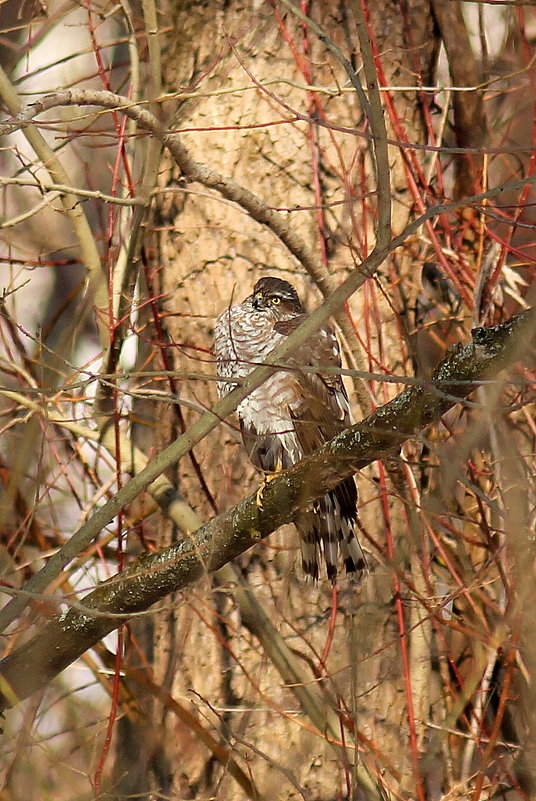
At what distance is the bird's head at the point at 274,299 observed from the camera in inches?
154

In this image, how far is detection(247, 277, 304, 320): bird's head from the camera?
12.8 ft

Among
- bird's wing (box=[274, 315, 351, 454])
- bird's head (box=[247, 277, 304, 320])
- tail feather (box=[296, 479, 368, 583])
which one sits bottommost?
tail feather (box=[296, 479, 368, 583])

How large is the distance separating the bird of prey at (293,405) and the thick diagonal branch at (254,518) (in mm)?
633

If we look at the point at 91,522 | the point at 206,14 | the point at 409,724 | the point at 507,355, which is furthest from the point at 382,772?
the point at 206,14

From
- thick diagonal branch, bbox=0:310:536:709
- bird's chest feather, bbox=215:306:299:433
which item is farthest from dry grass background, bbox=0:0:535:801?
thick diagonal branch, bbox=0:310:536:709

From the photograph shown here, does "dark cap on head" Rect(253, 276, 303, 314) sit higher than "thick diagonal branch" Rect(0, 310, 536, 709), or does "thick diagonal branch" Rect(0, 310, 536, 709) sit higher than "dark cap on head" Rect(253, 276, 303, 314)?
"dark cap on head" Rect(253, 276, 303, 314)

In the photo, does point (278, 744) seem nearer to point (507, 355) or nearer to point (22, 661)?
point (22, 661)

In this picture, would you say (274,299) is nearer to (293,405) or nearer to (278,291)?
(278,291)

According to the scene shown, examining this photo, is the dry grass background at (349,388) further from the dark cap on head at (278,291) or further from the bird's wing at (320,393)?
the bird's wing at (320,393)

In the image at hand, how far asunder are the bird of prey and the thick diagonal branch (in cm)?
63

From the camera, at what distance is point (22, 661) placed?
10.3 ft

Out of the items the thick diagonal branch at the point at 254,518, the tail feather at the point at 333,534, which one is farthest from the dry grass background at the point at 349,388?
the thick diagonal branch at the point at 254,518

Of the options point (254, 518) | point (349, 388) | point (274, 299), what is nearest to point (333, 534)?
point (349, 388)

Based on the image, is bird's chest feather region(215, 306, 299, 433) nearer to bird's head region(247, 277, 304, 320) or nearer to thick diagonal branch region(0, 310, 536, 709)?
bird's head region(247, 277, 304, 320)
